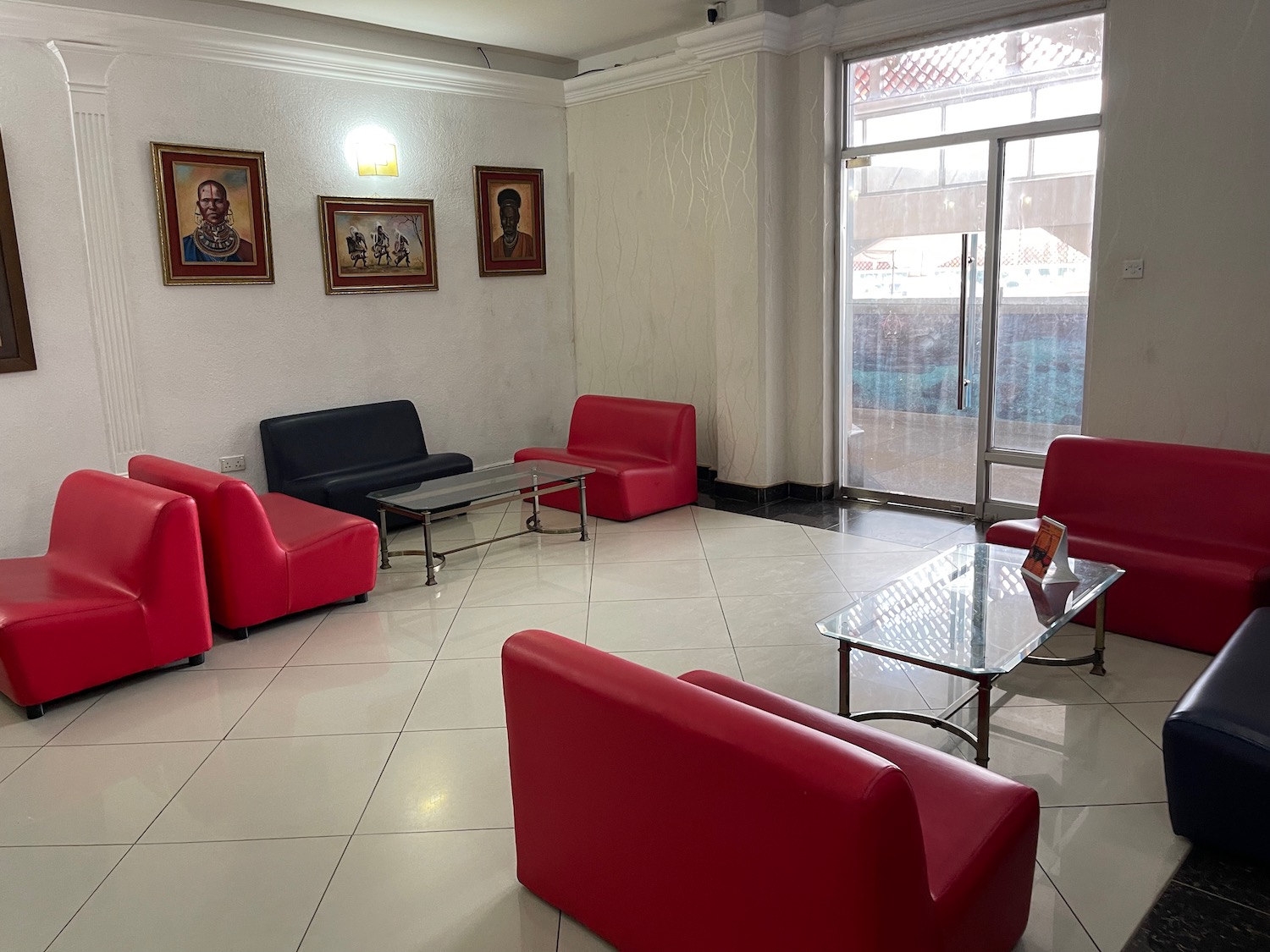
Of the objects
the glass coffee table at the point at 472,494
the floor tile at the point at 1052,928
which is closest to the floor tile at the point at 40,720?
the glass coffee table at the point at 472,494

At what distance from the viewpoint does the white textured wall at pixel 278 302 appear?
539cm

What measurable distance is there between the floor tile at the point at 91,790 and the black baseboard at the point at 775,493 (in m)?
4.24

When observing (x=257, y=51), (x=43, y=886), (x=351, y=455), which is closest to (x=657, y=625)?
(x=43, y=886)

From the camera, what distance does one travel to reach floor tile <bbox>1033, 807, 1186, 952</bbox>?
2.45 metres

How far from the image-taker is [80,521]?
4391 millimetres

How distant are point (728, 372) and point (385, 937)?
5.00 metres

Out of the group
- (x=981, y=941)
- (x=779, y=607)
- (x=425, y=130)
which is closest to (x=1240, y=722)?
(x=981, y=941)

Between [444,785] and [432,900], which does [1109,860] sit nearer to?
[432,900]

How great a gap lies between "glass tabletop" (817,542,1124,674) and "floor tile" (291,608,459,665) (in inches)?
79.4

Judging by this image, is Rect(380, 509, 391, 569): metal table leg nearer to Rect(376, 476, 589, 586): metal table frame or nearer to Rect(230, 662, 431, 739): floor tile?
Answer: Rect(376, 476, 589, 586): metal table frame

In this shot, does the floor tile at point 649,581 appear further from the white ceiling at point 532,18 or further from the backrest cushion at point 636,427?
the white ceiling at point 532,18

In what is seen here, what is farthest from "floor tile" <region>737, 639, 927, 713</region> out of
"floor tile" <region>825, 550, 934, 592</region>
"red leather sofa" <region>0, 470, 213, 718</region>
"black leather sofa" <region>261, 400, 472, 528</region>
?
"black leather sofa" <region>261, 400, 472, 528</region>

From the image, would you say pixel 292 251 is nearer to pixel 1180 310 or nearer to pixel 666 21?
pixel 666 21

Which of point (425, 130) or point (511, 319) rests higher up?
point (425, 130)
